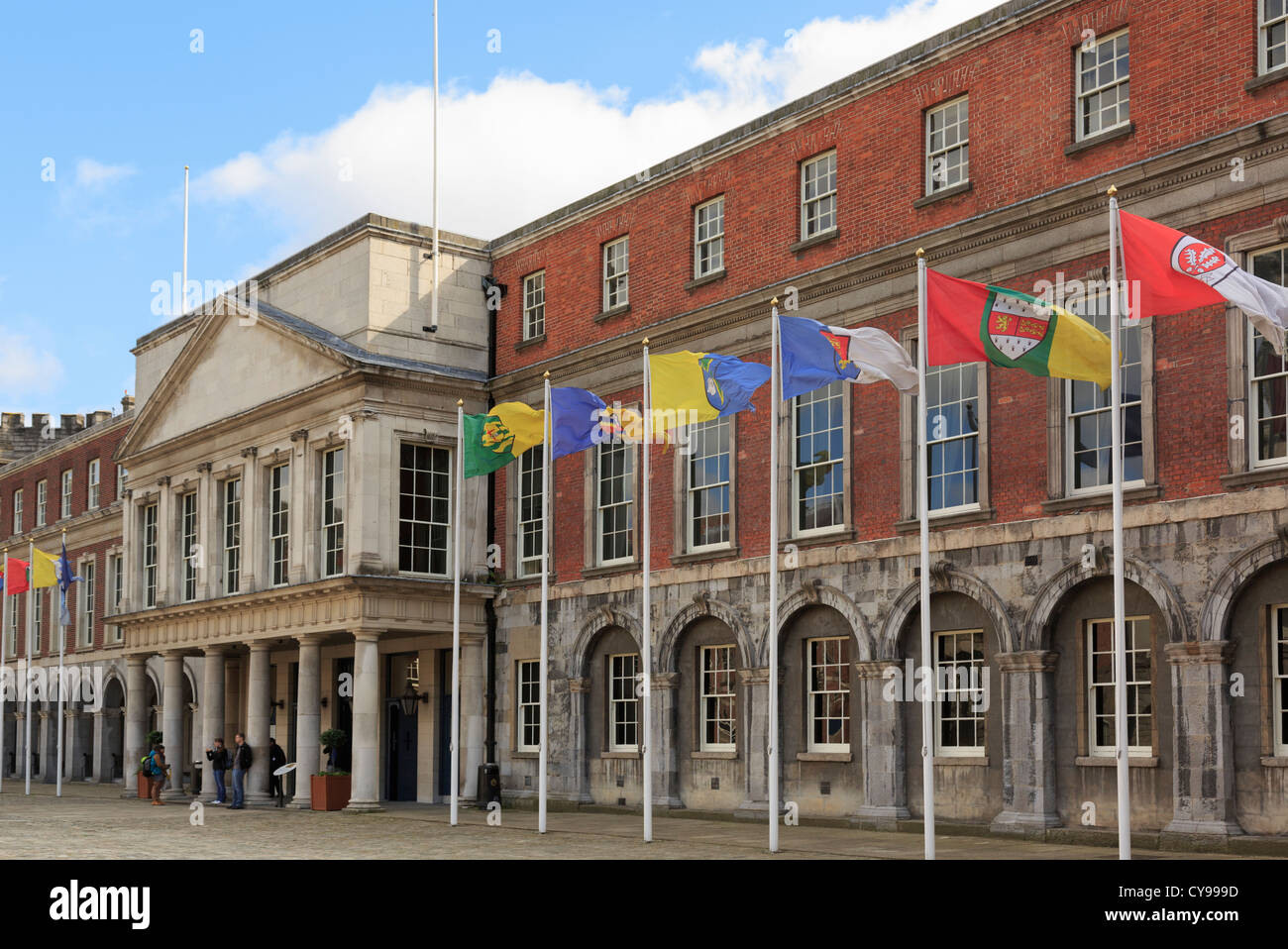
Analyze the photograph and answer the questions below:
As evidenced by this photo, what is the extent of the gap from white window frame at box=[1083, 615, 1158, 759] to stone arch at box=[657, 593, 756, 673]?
23.7 ft

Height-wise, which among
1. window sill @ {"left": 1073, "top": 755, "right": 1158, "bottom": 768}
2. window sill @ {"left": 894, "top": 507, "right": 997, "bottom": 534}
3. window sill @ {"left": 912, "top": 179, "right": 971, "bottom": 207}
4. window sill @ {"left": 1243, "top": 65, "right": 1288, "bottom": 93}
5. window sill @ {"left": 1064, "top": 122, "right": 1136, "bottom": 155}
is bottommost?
window sill @ {"left": 1073, "top": 755, "right": 1158, "bottom": 768}

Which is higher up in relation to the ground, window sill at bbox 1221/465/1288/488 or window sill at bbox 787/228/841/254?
window sill at bbox 787/228/841/254

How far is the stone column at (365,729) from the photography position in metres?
33.6

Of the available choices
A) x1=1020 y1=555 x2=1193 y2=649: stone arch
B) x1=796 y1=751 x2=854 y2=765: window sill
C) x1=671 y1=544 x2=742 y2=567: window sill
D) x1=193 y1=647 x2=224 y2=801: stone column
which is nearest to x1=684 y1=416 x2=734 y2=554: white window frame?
x1=671 y1=544 x2=742 y2=567: window sill

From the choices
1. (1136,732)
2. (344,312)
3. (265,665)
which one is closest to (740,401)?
(1136,732)

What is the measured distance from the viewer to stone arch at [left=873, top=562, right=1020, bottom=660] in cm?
2417

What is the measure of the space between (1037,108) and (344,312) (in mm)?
17934

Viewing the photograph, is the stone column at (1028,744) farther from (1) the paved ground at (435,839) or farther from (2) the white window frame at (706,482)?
(2) the white window frame at (706,482)

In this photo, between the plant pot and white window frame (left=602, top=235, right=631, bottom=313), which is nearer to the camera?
white window frame (left=602, top=235, right=631, bottom=313)

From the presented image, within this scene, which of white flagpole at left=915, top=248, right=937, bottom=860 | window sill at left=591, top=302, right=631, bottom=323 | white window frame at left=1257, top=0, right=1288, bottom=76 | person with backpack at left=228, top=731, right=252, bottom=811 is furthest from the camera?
person with backpack at left=228, top=731, right=252, bottom=811

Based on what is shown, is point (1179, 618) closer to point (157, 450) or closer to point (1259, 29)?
point (1259, 29)

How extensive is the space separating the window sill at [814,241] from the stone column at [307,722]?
571 inches

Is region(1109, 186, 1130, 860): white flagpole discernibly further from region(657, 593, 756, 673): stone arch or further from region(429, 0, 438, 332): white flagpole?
region(429, 0, 438, 332): white flagpole

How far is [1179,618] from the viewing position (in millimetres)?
21641
